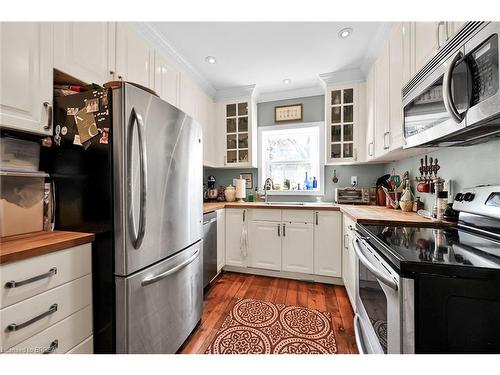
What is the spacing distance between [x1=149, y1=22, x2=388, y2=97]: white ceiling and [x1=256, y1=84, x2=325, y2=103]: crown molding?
0.21 meters

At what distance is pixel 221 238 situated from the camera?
8.05 ft

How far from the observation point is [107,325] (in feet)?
3.30

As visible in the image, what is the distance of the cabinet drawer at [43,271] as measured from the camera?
732 mm

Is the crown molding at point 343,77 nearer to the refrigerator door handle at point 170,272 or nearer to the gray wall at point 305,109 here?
the gray wall at point 305,109

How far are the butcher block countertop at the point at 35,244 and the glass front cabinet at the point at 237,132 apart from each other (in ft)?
7.00

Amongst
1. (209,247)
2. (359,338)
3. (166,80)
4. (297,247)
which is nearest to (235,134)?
(166,80)

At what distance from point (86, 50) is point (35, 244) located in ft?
3.87

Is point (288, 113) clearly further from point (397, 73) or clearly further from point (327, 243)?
point (327, 243)

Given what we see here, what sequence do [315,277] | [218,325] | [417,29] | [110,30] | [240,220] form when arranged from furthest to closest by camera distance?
1. [240,220]
2. [315,277]
3. [218,325]
4. [110,30]
5. [417,29]

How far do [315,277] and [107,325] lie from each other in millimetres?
1996

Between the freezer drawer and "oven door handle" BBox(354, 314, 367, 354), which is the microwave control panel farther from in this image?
the freezer drawer

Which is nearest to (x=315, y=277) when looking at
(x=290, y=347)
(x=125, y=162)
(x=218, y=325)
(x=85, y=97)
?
(x=290, y=347)

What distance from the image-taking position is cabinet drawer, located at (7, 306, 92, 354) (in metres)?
0.78
